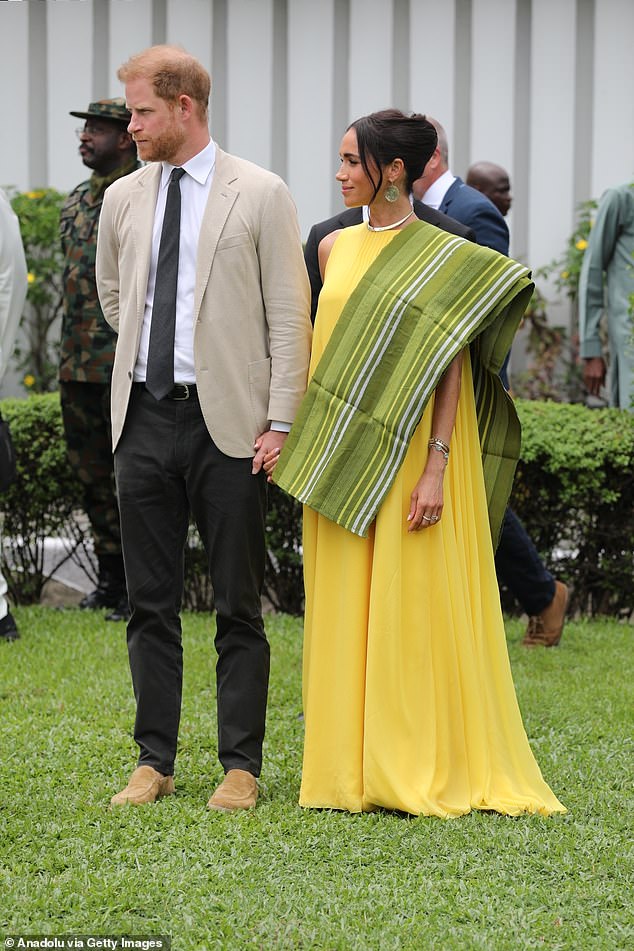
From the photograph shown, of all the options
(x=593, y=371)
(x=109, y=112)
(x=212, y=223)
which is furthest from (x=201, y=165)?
(x=593, y=371)

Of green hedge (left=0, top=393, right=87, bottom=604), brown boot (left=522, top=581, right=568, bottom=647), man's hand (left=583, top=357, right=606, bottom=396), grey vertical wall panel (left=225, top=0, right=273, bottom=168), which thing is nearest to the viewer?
brown boot (left=522, top=581, right=568, bottom=647)

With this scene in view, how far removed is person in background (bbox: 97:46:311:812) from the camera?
3936 millimetres

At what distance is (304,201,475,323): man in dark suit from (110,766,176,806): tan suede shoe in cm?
153

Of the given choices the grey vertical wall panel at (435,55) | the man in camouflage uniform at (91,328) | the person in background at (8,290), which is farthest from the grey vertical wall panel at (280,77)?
the person in background at (8,290)

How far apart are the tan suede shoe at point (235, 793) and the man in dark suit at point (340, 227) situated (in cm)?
147

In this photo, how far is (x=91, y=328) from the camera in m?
6.68

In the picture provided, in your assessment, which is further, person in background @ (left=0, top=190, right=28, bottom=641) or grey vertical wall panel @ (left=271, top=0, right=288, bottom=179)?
grey vertical wall panel @ (left=271, top=0, right=288, bottom=179)

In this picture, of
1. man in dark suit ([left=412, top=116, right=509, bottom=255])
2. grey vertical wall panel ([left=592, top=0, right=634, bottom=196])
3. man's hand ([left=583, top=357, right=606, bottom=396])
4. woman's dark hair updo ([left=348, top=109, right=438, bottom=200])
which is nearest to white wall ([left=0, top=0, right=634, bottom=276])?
grey vertical wall panel ([left=592, top=0, right=634, bottom=196])

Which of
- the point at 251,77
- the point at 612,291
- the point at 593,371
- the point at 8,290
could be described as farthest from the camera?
the point at 251,77

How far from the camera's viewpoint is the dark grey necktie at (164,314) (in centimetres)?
396

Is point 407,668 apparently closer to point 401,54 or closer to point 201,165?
point 201,165

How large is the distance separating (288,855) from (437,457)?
1.21 metres

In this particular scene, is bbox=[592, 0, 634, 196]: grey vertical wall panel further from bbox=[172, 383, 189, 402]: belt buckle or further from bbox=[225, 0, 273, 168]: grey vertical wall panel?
bbox=[172, 383, 189, 402]: belt buckle

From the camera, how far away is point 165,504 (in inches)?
161
